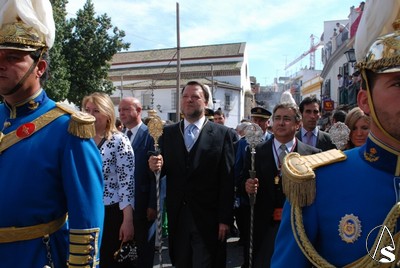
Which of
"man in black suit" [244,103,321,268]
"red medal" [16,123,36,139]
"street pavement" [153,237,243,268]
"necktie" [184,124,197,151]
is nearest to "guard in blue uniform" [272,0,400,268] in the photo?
"red medal" [16,123,36,139]

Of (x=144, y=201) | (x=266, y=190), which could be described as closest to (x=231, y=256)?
(x=144, y=201)

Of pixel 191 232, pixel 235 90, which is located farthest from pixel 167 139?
pixel 235 90

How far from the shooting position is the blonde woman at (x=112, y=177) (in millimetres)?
3949

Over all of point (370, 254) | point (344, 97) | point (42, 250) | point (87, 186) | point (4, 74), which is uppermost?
point (344, 97)

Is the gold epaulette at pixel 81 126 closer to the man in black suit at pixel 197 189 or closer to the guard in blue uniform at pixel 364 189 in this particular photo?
the guard in blue uniform at pixel 364 189

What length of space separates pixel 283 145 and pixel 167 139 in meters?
1.26

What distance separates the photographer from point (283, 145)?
167 inches

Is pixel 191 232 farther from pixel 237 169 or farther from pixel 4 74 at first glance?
pixel 4 74

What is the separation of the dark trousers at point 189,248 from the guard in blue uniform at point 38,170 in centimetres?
206

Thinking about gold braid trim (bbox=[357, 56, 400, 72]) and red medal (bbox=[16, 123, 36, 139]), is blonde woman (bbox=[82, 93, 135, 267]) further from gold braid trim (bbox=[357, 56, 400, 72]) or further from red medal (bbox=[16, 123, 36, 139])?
gold braid trim (bbox=[357, 56, 400, 72])

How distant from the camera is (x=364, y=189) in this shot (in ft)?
5.15

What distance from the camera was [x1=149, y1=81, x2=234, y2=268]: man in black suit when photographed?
4.26m

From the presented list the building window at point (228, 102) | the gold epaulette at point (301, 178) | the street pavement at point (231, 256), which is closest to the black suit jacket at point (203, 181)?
the street pavement at point (231, 256)

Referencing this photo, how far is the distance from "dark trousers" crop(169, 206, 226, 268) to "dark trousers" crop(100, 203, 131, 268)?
0.62 m
